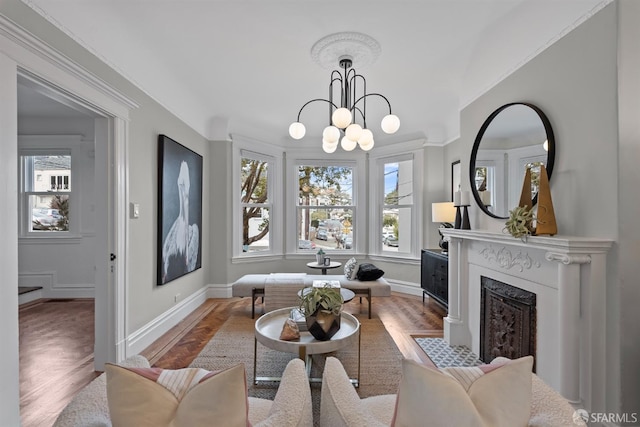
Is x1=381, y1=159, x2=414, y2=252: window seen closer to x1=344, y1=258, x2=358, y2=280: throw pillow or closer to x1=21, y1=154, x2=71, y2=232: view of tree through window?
x1=344, y1=258, x2=358, y2=280: throw pillow

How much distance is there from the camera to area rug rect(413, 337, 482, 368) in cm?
278

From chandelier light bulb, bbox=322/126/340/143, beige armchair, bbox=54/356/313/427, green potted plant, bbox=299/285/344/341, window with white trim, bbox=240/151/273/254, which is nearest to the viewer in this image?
beige armchair, bbox=54/356/313/427

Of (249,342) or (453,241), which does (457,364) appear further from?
(249,342)

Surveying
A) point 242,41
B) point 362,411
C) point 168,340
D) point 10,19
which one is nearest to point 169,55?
point 242,41

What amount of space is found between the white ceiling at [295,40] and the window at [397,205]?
1.50m

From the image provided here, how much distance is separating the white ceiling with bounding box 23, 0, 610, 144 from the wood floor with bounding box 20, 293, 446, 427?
248cm

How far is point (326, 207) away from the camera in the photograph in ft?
18.7

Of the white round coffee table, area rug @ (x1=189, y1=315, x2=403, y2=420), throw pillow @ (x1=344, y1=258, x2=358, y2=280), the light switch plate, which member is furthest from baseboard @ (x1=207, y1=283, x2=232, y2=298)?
the white round coffee table

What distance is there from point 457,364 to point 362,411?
2.13 meters

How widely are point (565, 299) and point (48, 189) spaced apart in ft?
20.8

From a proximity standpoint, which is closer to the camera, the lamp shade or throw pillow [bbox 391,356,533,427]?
throw pillow [bbox 391,356,533,427]

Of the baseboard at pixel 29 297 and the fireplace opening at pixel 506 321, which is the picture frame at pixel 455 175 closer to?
the fireplace opening at pixel 506 321

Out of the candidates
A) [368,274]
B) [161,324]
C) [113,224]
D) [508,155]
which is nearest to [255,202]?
[368,274]

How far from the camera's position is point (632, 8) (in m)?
1.70
